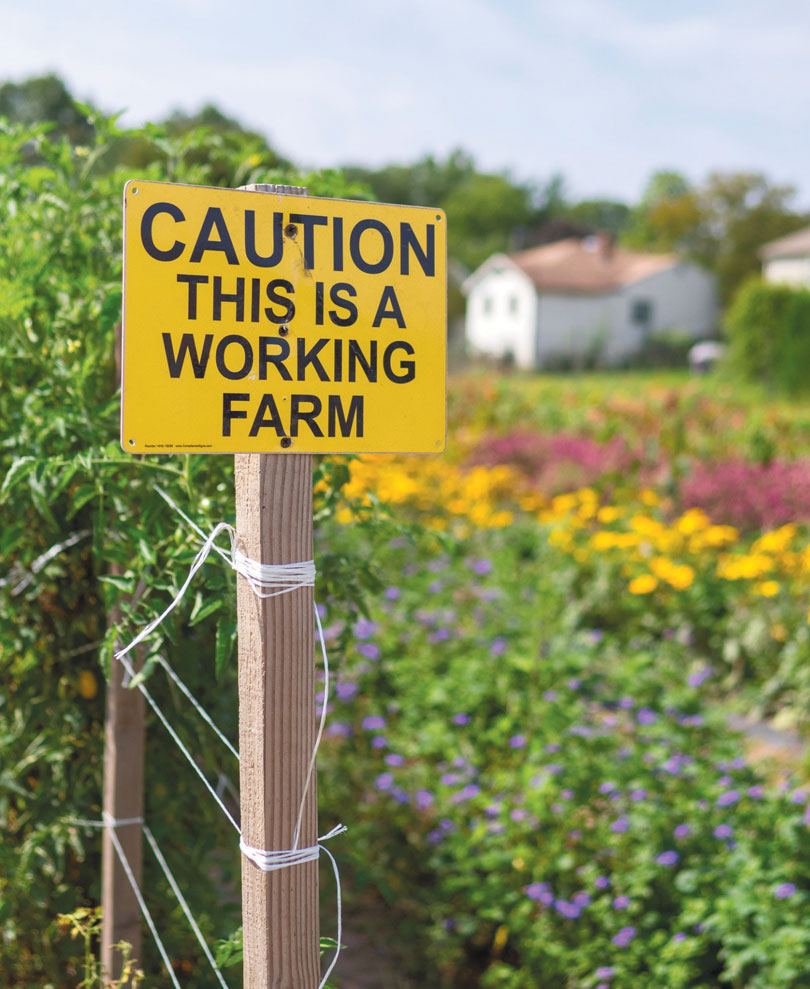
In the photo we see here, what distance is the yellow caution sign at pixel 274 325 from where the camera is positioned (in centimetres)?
137

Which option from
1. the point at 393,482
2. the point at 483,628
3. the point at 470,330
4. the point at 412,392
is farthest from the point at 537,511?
the point at 470,330

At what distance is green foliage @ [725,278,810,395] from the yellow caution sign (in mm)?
21959

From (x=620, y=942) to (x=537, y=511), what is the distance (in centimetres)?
502

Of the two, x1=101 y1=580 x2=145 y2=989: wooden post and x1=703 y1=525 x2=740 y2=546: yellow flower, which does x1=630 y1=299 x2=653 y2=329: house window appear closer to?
x1=703 y1=525 x2=740 y2=546: yellow flower

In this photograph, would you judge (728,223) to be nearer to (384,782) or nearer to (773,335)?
(773,335)

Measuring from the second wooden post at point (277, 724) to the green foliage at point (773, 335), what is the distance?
2213 centimetres

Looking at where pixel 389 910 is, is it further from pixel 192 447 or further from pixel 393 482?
pixel 393 482

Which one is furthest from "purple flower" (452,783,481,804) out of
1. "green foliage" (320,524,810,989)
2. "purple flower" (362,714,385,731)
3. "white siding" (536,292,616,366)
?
"white siding" (536,292,616,366)

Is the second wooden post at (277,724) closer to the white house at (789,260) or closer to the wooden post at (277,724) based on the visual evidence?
the wooden post at (277,724)

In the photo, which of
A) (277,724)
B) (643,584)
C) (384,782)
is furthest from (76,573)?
(643,584)

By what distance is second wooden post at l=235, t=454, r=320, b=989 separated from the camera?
141cm

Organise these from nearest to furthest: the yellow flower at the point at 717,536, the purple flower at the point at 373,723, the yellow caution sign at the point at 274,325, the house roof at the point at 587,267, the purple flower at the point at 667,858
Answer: the yellow caution sign at the point at 274,325, the purple flower at the point at 667,858, the purple flower at the point at 373,723, the yellow flower at the point at 717,536, the house roof at the point at 587,267

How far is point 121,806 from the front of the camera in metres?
2.09

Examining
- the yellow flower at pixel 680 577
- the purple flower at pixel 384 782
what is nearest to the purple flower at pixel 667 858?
the purple flower at pixel 384 782
